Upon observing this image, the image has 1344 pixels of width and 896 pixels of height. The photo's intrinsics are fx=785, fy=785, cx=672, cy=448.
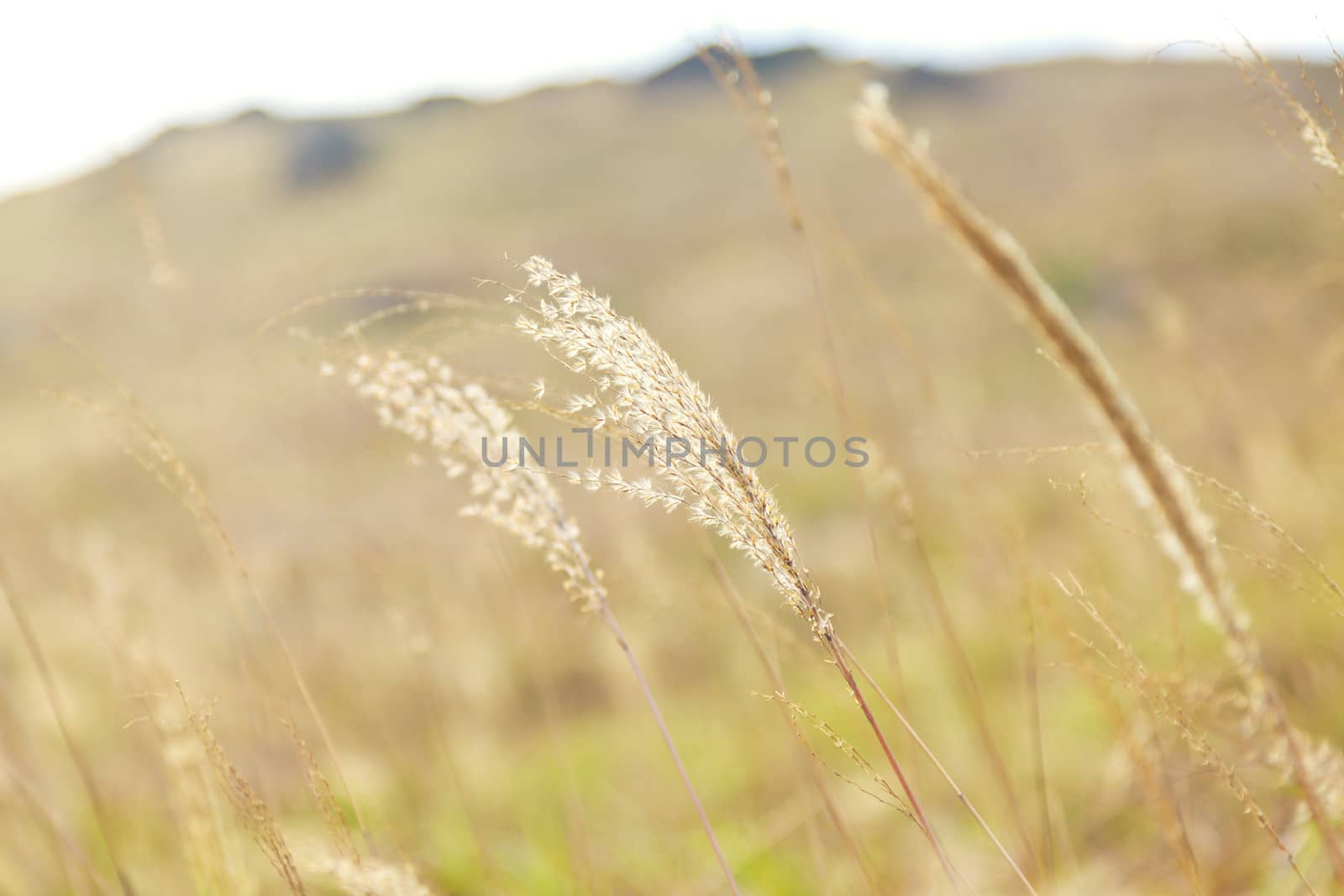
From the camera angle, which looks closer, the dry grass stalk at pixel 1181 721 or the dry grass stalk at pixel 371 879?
the dry grass stalk at pixel 1181 721

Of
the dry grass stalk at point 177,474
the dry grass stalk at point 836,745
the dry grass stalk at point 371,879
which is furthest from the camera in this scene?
the dry grass stalk at point 177,474

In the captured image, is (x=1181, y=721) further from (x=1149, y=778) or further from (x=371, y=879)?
(x=371, y=879)

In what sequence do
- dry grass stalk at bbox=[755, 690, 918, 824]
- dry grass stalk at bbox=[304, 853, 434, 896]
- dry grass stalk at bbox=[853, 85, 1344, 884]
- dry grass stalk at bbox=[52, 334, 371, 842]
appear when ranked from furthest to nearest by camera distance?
1. dry grass stalk at bbox=[52, 334, 371, 842]
2. dry grass stalk at bbox=[304, 853, 434, 896]
3. dry grass stalk at bbox=[755, 690, 918, 824]
4. dry grass stalk at bbox=[853, 85, 1344, 884]

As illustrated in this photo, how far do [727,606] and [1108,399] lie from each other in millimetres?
1373

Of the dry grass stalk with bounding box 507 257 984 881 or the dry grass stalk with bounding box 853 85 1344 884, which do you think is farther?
the dry grass stalk with bounding box 507 257 984 881

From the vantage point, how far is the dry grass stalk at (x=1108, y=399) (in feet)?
2.23

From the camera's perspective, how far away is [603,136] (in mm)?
49344

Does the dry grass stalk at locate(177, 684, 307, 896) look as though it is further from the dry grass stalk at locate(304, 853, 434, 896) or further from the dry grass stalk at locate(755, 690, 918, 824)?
the dry grass stalk at locate(755, 690, 918, 824)

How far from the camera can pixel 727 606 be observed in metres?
1.97

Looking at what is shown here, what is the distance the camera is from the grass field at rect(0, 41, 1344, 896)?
1017 mm

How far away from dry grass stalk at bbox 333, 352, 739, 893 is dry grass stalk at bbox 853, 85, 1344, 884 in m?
0.61

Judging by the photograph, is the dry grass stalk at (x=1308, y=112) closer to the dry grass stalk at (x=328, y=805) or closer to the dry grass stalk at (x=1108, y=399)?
the dry grass stalk at (x=1108, y=399)

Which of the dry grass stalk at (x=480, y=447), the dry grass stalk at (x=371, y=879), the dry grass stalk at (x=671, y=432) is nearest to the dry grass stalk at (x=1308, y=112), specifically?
the dry grass stalk at (x=671, y=432)

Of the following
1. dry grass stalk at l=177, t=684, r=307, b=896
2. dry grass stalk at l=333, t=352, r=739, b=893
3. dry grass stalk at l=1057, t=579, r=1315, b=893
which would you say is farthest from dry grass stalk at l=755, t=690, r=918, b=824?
dry grass stalk at l=177, t=684, r=307, b=896
